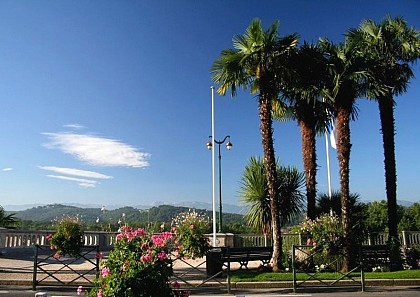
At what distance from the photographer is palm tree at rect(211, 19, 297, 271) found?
13477mm

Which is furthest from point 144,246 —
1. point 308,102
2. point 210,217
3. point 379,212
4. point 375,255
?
point 379,212

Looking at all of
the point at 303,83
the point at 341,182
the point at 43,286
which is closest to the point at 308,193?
the point at 341,182

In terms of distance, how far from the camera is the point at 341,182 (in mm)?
13484

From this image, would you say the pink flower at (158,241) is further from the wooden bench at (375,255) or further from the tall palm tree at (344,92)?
the wooden bench at (375,255)

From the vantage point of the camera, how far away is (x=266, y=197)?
62.2ft

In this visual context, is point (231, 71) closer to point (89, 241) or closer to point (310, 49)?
point (310, 49)

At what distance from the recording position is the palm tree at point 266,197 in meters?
19.1

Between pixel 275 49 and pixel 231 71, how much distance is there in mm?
1787

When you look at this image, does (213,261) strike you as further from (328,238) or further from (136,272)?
(136,272)

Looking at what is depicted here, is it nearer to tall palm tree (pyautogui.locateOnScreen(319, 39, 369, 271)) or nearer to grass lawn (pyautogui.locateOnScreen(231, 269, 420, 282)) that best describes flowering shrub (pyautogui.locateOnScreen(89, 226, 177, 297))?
grass lawn (pyautogui.locateOnScreen(231, 269, 420, 282))

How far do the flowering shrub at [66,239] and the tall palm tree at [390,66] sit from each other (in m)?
12.0

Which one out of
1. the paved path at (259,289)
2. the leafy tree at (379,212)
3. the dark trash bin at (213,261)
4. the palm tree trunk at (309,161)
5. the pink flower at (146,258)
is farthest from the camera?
the leafy tree at (379,212)

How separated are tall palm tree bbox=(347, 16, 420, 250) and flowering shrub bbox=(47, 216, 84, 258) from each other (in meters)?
12.0

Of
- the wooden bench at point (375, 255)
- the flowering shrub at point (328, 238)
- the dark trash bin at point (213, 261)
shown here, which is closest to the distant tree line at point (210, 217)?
the dark trash bin at point (213, 261)
